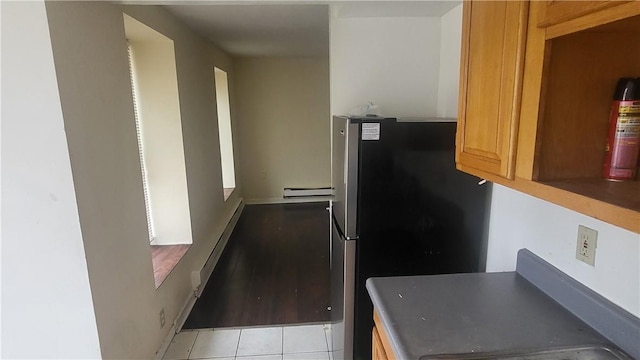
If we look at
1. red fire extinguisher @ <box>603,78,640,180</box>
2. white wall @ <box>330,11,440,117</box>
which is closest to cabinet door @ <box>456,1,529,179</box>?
red fire extinguisher @ <box>603,78,640,180</box>

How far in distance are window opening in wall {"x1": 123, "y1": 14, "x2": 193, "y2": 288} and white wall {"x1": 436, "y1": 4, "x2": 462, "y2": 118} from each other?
1927 millimetres

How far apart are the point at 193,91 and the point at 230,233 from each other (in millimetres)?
2014

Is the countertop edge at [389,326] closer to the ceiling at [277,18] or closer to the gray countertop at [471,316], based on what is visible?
the gray countertop at [471,316]

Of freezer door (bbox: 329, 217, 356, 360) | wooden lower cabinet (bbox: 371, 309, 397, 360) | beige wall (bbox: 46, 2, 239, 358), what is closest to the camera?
wooden lower cabinet (bbox: 371, 309, 397, 360)

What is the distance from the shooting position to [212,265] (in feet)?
11.7

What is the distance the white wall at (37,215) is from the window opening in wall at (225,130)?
3.16 m

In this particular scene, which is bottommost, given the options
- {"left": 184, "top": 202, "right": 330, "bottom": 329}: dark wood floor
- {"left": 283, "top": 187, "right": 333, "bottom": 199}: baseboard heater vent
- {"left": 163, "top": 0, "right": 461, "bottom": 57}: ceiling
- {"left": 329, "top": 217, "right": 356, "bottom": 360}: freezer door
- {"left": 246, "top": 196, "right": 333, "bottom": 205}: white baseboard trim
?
{"left": 184, "top": 202, "right": 330, "bottom": 329}: dark wood floor

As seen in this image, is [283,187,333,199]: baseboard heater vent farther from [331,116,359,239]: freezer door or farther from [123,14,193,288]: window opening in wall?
[331,116,359,239]: freezer door

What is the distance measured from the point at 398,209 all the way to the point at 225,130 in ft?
13.0

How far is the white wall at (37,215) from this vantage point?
53.6 inches

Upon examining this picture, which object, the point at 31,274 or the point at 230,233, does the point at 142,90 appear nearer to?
the point at 31,274

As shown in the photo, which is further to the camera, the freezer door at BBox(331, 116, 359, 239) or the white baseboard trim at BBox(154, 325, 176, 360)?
the white baseboard trim at BBox(154, 325, 176, 360)

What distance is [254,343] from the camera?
2414 mm

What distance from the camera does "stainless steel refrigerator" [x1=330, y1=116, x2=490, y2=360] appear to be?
1.61m
